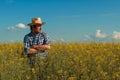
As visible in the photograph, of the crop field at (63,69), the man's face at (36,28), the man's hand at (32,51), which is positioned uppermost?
the man's face at (36,28)

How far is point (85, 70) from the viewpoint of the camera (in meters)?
7.37

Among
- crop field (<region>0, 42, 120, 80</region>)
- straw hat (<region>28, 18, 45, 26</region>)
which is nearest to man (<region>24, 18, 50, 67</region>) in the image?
straw hat (<region>28, 18, 45, 26</region>)

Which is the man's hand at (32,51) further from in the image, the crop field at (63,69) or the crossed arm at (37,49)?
the crop field at (63,69)

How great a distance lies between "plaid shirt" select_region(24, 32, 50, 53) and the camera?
853 cm

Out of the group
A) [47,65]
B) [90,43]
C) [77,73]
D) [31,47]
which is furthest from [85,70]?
[90,43]

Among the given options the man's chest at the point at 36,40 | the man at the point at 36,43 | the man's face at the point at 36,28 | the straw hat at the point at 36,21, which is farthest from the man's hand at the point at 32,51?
the straw hat at the point at 36,21

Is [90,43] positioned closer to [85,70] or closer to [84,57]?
[84,57]

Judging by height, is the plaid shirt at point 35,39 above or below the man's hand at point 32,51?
above

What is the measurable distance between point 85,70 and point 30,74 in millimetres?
1165

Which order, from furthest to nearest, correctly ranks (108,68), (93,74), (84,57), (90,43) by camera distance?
(90,43), (84,57), (108,68), (93,74)

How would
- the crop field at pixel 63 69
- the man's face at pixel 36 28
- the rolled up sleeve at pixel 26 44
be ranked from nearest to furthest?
the crop field at pixel 63 69, the man's face at pixel 36 28, the rolled up sleeve at pixel 26 44

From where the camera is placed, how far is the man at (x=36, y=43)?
27.3ft

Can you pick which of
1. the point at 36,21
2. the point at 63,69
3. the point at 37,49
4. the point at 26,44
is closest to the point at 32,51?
the point at 37,49

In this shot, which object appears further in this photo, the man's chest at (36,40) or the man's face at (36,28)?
the man's chest at (36,40)
